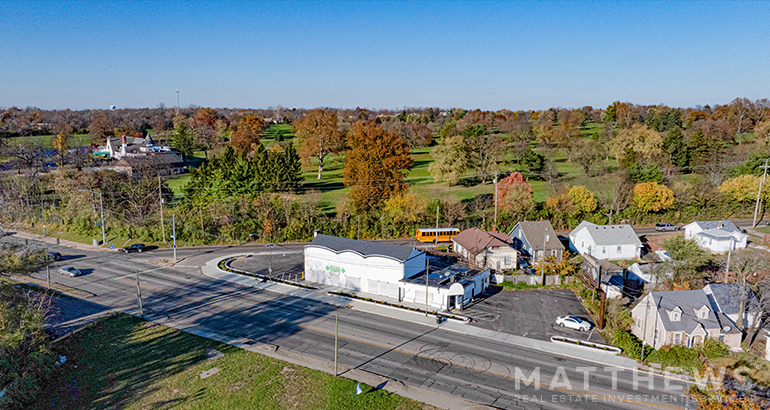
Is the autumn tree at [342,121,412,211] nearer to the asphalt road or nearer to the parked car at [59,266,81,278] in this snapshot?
the asphalt road

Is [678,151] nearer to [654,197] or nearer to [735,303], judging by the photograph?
[654,197]

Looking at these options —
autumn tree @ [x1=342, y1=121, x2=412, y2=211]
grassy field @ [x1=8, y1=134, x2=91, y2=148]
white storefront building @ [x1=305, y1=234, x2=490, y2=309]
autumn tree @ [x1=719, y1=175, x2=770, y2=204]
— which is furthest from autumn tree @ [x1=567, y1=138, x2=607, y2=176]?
grassy field @ [x1=8, y1=134, x2=91, y2=148]

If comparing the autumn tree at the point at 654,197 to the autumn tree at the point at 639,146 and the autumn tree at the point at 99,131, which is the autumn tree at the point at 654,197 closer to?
the autumn tree at the point at 639,146

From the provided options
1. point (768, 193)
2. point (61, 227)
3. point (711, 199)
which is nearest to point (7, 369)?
point (61, 227)

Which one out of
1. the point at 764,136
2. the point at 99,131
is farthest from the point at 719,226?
the point at 99,131

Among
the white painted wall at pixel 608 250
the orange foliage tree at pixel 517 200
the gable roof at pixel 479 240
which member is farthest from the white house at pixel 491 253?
the orange foliage tree at pixel 517 200

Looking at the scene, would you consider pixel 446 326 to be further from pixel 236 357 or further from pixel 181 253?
pixel 181 253

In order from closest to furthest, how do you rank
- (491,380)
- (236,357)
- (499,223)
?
(491,380) < (236,357) < (499,223)
